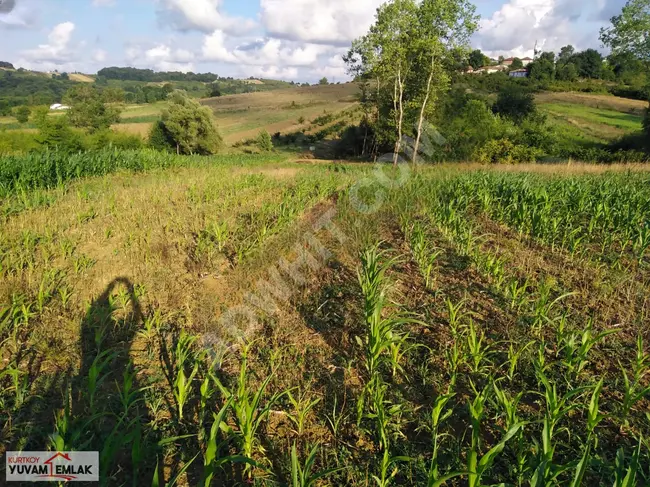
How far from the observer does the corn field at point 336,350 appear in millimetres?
2098

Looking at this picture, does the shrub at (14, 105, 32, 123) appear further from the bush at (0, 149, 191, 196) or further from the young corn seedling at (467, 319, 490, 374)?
the young corn seedling at (467, 319, 490, 374)

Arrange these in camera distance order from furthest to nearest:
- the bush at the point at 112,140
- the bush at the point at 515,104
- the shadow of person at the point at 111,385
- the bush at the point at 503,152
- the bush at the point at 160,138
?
the bush at the point at 515,104
the bush at the point at 160,138
the bush at the point at 503,152
the bush at the point at 112,140
the shadow of person at the point at 111,385

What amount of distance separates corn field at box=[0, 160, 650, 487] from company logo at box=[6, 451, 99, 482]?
102mm

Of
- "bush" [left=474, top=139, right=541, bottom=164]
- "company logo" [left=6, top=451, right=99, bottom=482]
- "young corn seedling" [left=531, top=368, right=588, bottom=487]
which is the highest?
"bush" [left=474, top=139, right=541, bottom=164]

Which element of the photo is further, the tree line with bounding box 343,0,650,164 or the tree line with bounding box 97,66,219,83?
the tree line with bounding box 97,66,219,83

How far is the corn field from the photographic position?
2098 mm

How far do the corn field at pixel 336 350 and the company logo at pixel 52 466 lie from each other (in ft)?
0.33

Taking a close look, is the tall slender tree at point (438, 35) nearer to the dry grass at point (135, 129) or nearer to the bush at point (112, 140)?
the bush at point (112, 140)

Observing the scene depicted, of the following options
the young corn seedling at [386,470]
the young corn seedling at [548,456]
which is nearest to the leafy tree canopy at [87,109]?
the young corn seedling at [386,470]

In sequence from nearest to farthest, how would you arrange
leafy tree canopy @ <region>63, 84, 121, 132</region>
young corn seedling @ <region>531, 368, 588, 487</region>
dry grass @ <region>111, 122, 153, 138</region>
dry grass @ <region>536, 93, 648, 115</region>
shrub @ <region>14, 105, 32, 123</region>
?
young corn seedling @ <region>531, 368, 588, 487</region>
dry grass @ <region>111, 122, 153, 138</region>
dry grass @ <region>536, 93, 648, 115</region>
leafy tree canopy @ <region>63, 84, 121, 132</region>
shrub @ <region>14, 105, 32, 123</region>

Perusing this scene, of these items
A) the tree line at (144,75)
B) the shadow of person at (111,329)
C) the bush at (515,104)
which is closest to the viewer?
the shadow of person at (111,329)

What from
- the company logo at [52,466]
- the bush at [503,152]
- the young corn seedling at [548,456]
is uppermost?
the bush at [503,152]

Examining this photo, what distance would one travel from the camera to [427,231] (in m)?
5.75

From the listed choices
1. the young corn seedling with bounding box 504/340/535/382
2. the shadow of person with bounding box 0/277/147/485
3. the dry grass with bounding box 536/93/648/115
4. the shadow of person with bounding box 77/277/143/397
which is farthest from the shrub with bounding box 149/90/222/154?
the dry grass with bounding box 536/93/648/115
